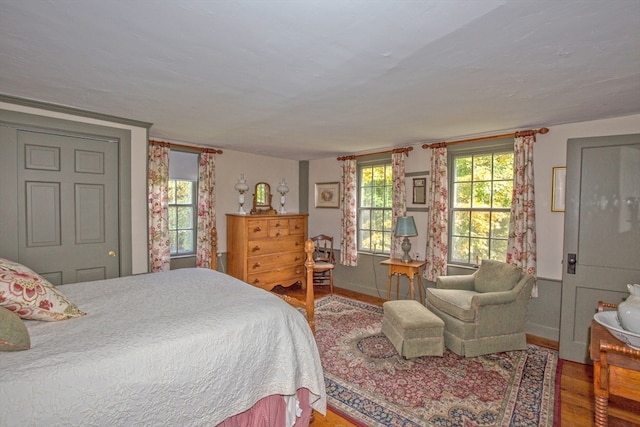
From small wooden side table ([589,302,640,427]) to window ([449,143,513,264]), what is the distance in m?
2.60

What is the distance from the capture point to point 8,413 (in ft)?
3.66

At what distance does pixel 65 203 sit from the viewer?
2877mm

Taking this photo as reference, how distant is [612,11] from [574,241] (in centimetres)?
229

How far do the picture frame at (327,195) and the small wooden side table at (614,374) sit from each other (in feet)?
14.0

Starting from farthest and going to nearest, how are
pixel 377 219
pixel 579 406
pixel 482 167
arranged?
pixel 377 219 < pixel 482 167 < pixel 579 406

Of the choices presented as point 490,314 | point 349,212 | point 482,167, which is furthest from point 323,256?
point 490,314

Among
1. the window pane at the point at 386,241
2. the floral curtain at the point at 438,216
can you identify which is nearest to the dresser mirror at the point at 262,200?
the window pane at the point at 386,241

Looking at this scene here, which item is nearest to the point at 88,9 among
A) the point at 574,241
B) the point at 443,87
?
the point at 443,87

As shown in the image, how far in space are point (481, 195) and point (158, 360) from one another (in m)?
3.98

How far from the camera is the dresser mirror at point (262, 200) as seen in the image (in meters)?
5.05

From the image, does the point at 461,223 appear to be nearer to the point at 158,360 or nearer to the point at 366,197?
the point at 366,197

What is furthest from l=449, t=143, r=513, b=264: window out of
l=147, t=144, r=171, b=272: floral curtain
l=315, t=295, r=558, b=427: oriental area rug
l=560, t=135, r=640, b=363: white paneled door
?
l=147, t=144, r=171, b=272: floral curtain

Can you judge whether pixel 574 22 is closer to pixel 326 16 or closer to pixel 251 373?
pixel 326 16

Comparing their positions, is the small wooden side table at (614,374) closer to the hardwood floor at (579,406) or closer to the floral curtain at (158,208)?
the hardwood floor at (579,406)
